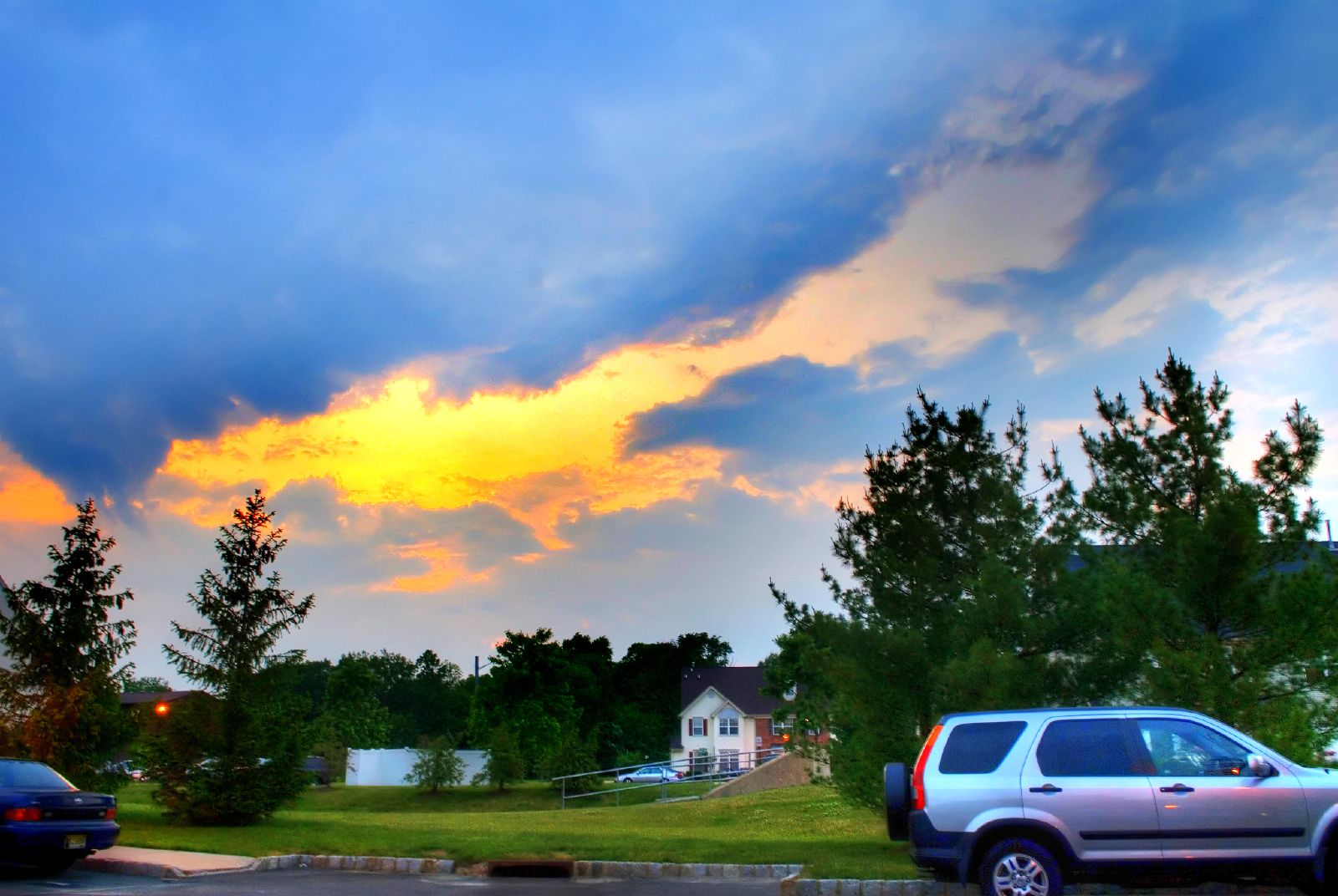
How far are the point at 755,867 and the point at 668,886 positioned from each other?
1.58 m

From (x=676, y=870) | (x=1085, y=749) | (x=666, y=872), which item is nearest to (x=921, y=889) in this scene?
(x=1085, y=749)

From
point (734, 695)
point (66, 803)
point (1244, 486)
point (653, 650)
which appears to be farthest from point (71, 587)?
point (653, 650)

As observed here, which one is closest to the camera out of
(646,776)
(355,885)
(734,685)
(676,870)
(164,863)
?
(355,885)

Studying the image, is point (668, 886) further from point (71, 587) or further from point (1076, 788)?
point (71, 587)

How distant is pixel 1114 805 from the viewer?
1005 centimetres

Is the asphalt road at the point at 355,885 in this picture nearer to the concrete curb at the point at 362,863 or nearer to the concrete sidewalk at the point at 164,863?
the concrete sidewalk at the point at 164,863

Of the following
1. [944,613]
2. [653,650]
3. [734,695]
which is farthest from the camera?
[653,650]

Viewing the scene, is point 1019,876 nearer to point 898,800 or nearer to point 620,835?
point 898,800

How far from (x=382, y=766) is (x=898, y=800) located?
168ft

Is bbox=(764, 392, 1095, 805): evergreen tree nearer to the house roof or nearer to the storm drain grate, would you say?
the storm drain grate

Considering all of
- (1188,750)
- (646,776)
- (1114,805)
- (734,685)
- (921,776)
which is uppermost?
(734,685)

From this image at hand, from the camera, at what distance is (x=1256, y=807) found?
984cm

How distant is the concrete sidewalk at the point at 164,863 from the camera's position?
595 inches

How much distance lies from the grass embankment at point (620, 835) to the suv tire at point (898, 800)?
207 centimetres
